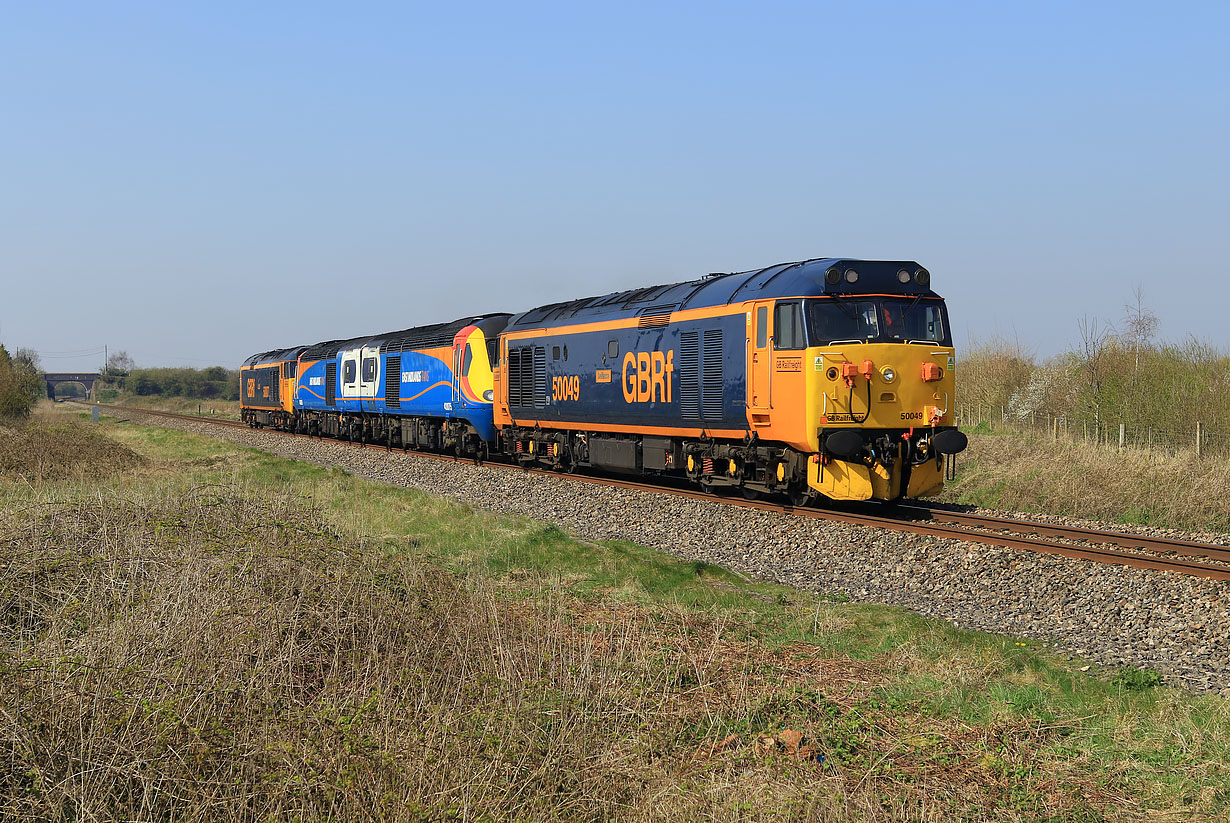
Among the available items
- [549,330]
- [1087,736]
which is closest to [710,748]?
[1087,736]

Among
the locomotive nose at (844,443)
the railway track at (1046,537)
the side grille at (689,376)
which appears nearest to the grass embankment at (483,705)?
the railway track at (1046,537)

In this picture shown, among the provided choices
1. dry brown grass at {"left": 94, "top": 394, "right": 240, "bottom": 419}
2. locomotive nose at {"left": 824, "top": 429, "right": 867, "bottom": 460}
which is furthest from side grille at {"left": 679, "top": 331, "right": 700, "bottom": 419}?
dry brown grass at {"left": 94, "top": 394, "right": 240, "bottom": 419}

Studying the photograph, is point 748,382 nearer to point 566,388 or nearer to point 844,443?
point 844,443

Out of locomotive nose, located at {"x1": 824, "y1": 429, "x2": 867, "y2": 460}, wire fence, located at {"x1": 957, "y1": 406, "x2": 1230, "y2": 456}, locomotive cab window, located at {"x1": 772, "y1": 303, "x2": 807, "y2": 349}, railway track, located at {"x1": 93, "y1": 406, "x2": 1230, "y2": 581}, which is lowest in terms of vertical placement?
railway track, located at {"x1": 93, "y1": 406, "x2": 1230, "y2": 581}

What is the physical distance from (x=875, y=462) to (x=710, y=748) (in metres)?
9.78

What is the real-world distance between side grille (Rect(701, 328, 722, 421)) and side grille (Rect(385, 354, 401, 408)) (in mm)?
18830

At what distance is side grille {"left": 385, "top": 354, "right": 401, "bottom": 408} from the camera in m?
33.7

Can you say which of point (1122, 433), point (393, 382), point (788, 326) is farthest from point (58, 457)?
point (1122, 433)

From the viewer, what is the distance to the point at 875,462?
49.1 feet

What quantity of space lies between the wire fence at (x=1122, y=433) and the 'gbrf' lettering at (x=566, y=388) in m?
12.6

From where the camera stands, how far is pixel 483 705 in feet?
19.3

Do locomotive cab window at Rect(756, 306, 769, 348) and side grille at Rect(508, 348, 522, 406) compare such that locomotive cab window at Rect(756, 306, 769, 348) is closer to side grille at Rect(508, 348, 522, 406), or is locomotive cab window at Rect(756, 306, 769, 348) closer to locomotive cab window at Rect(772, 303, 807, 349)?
locomotive cab window at Rect(772, 303, 807, 349)

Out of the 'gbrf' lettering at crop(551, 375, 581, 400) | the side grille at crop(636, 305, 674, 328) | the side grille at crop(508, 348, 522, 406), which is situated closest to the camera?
the side grille at crop(636, 305, 674, 328)

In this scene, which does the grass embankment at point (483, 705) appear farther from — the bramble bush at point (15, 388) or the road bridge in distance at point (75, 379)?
the road bridge in distance at point (75, 379)
